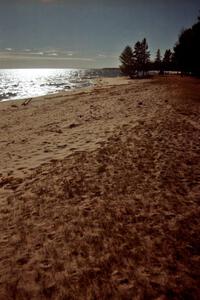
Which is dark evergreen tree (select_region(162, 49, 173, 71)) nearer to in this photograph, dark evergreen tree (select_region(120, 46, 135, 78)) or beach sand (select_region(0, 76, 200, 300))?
dark evergreen tree (select_region(120, 46, 135, 78))

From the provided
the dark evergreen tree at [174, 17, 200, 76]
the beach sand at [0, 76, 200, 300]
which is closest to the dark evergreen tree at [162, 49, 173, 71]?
the dark evergreen tree at [174, 17, 200, 76]

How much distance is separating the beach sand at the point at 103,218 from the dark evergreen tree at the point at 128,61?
89321 mm

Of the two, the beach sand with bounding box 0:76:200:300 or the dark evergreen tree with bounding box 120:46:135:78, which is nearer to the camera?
the beach sand with bounding box 0:76:200:300

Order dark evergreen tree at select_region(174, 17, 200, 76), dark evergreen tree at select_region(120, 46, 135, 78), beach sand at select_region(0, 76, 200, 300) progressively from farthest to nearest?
dark evergreen tree at select_region(120, 46, 135, 78), dark evergreen tree at select_region(174, 17, 200, 76), beach sand at select_region(0, 76, 200, 300)

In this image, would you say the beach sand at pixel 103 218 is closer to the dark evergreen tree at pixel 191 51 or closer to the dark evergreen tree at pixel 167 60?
the dark evergreen tree at pixel 191 51

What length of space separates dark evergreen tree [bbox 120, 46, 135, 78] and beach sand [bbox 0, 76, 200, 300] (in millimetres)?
89321

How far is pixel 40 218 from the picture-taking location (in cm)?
562

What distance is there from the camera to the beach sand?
3992mm

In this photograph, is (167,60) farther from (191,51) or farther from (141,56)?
(191,51)

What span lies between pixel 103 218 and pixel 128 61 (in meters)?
96.1

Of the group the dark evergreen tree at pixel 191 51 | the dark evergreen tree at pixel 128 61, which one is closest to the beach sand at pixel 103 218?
the dark evergreen tree at pixel 191 51

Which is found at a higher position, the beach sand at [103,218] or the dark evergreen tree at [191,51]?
the dark evergreen tree at [191,51]

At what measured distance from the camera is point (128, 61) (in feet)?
312

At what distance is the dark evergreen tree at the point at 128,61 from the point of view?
93819 mm
